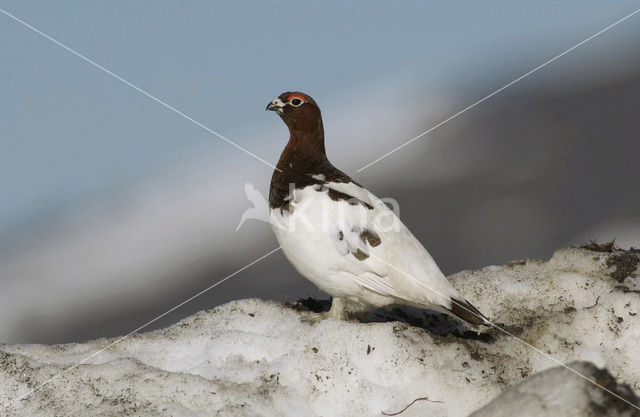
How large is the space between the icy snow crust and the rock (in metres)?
1.01

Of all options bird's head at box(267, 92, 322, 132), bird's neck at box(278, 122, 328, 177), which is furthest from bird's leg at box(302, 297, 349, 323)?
bird's head at box(267, 92, 322, 132)

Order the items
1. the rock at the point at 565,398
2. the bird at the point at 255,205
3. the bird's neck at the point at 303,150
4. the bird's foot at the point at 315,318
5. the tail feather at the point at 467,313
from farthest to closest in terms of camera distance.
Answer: the bird at the point at 255,205 → the bird's neck at the point at 303,150 → the bird's foot at the point at 315,318 → the tail feather at the point at 467,313 → the rock at the point at 565,398

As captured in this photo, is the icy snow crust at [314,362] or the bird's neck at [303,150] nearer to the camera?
the icy snow crust at [314,362]

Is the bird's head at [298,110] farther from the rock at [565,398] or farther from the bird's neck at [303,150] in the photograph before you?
the rock at [565,398]

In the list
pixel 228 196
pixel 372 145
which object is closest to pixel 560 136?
pixel 372 145

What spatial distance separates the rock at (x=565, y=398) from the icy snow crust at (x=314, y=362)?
101cm

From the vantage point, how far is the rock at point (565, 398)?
3066mm

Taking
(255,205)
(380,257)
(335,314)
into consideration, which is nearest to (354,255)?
(380,257)

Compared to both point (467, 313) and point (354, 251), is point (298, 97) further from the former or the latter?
point (467, 313)

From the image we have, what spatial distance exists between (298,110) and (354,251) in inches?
49.4

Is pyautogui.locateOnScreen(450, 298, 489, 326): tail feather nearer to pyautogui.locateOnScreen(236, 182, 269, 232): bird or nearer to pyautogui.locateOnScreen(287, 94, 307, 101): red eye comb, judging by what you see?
pyautogui.locateOnScreen(236, 182, 269, 232): bird

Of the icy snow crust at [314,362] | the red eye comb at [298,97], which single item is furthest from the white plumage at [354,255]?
the red eye comb at [298,97]

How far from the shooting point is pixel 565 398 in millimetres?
3092

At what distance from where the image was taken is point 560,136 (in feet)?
130
